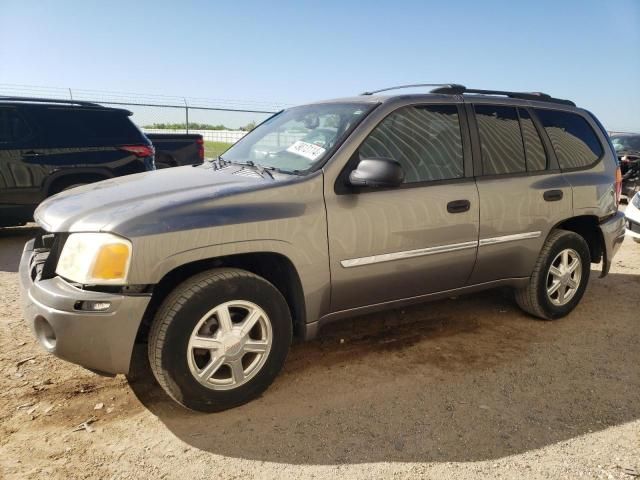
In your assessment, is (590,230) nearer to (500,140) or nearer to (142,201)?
(500,140)

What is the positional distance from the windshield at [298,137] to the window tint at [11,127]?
3.84m

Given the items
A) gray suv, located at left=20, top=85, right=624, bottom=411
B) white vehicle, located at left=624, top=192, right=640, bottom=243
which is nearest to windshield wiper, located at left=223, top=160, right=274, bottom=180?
gray suv, located at left=20, top=85, right=624, bottom=411

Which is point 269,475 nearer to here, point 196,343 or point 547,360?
point 196,343

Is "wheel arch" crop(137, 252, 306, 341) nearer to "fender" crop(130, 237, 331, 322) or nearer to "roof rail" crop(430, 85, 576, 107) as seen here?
"fender" crop(130, 237, 331, 322)

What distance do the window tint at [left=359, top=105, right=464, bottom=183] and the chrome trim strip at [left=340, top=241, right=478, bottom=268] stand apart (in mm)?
456

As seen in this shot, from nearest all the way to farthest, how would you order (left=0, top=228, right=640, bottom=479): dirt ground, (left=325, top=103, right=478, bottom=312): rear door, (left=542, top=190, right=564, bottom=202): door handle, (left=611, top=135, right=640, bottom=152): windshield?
(left=0, top=228, right=640, bottom=479): dirt ground → (left=325, top=103, right=478, bottom=312): rear door → (left=542, top=190, right=564, bottom=202): door handle → (left=611, top=135, right=640, bottom=152): windshield

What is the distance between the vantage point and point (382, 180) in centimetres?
273

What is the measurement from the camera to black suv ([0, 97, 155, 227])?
612 cm

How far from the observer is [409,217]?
3.09 m

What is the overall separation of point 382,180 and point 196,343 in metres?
1.33

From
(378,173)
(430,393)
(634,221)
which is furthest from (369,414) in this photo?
Result: (634,221)

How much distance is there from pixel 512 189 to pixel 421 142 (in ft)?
2.71

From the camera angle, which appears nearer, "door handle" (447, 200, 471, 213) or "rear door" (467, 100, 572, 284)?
"door handle" (447, 200, 471, 213)

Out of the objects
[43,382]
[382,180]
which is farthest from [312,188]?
[43,382]
